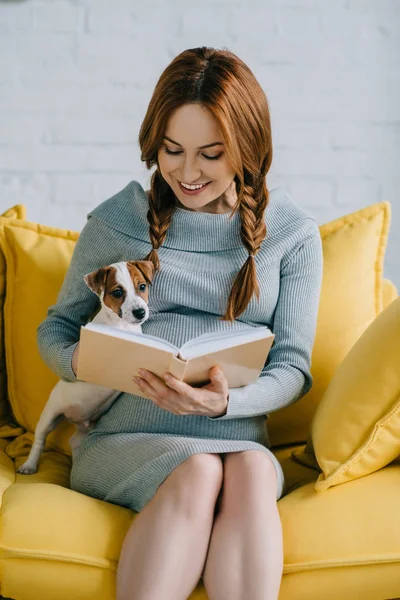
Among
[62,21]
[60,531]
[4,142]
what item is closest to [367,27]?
[62,21]

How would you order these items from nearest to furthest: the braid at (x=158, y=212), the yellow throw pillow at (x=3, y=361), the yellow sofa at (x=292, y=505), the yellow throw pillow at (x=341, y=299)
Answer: the yellow sofa at (x=292, y=505) → the braid at (x=158, y=212) → the yellow throw pillow at (x=341, y=299) → the yellow throw pillow at (x=3, y=361)

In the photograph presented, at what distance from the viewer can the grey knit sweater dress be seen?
151 cm

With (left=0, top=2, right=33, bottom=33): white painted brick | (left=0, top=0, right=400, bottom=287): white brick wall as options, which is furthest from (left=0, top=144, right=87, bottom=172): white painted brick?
(left=0, top=2, right=33, bottom=33): white painted brick

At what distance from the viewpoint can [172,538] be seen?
48.9 inches

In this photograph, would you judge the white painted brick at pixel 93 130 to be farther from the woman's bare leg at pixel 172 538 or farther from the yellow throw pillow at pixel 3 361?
the woman's bare leg at pixel 172 538

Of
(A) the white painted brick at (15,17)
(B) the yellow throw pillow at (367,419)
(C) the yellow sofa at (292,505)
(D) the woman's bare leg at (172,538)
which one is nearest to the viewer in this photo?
(D) the woman's bare leg at (172,538)

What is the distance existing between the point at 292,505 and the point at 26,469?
617 millimetres

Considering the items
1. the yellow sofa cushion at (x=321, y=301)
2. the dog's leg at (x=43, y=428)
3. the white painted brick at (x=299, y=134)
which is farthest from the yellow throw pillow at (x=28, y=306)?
the white painted brick at (x=299, y=134)

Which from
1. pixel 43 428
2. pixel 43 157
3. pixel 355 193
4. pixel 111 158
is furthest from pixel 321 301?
pixel 43 157

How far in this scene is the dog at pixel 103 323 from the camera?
1.52 meters

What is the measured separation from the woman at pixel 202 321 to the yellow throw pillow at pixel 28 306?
19cm

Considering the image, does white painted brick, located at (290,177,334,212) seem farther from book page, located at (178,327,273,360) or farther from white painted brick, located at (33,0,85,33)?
book page, located at (178,327,273,360)

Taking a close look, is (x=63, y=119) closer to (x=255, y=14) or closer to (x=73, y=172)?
(x=73, y=172)

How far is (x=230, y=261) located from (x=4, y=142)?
1.09 meters
